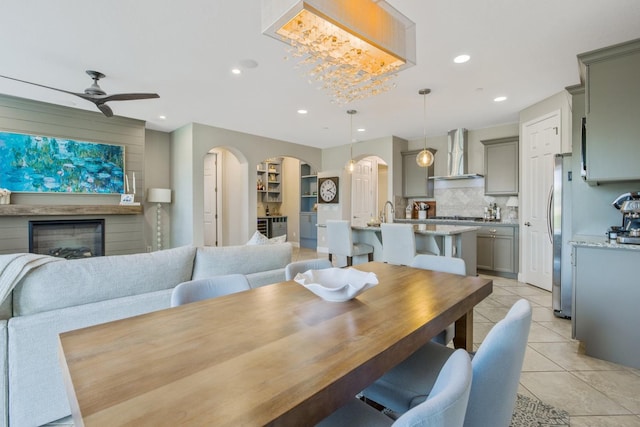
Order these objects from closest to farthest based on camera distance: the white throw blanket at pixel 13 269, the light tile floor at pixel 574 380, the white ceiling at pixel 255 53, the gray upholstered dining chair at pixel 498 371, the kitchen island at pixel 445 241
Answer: the gray upholstered dining chair at pixel 498 371
the white throw blanket at pixel 13 269
the light tile floor at pixel 574 380
the white ceiling at pixel 255 53
the kitchen island at pixel 445 241

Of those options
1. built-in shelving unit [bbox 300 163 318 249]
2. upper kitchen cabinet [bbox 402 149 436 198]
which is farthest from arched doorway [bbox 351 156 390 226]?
built-in shelving unit [bbox 300 163 318 249]

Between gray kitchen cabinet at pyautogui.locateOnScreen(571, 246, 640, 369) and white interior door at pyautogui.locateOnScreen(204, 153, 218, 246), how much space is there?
7.10 metres

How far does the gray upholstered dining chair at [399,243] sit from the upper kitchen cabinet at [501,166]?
2.60 m

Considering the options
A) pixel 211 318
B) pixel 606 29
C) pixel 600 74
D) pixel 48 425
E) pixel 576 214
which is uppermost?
pixel 606 29

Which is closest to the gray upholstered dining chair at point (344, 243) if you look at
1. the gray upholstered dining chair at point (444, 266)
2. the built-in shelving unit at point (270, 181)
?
the gray upholstered dining chair at point (444, 266)

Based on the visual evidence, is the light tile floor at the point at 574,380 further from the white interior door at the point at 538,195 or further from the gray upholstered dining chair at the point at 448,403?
the gray upholstered dining chair at the point at 448,403

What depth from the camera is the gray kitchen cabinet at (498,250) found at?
489 centimetres

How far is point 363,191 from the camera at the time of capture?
7855mm

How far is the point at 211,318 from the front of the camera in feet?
3.95

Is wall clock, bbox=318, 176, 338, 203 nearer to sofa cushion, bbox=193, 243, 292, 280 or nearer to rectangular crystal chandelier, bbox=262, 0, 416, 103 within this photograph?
sofa cushion, bbox=193, 243, 292, 280

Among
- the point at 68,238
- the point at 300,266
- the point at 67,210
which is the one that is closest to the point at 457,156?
the point at 300,266

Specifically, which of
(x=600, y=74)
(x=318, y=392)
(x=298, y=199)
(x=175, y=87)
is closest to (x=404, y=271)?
(x=318, y=392)

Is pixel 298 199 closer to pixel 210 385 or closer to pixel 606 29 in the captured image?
pixel 606 29

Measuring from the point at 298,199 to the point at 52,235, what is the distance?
17.9 ft
